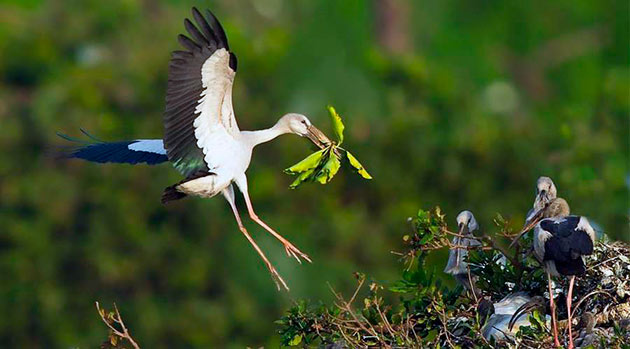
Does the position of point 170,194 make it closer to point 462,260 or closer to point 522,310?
point 462,260

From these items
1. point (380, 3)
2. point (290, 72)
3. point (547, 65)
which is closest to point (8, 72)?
point (290, 72)

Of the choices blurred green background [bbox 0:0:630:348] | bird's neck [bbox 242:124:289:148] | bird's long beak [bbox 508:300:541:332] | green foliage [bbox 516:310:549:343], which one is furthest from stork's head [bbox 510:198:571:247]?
blurred green background [bbox 0:0:630:348]

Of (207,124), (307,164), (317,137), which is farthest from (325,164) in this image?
(207,124)

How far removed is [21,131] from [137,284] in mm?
2836

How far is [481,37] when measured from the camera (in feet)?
114

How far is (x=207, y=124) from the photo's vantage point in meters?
7.35

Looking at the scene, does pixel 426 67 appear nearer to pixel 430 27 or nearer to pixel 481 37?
pixel 430 27

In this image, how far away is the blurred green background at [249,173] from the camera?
1686 cm

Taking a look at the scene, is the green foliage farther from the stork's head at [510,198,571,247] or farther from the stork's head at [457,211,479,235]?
the stork's head at [457,211,479,235]

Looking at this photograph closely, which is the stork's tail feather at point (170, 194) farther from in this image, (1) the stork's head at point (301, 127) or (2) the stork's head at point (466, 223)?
(2) the stork's head at point (466, 223)

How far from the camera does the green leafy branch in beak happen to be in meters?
6.96

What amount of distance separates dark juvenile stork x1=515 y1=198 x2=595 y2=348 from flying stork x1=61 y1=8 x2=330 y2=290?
1.25m

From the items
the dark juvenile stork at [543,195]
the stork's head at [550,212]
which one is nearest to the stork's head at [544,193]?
the dark juvenile stork at [543,195]

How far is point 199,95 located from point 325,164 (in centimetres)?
70
